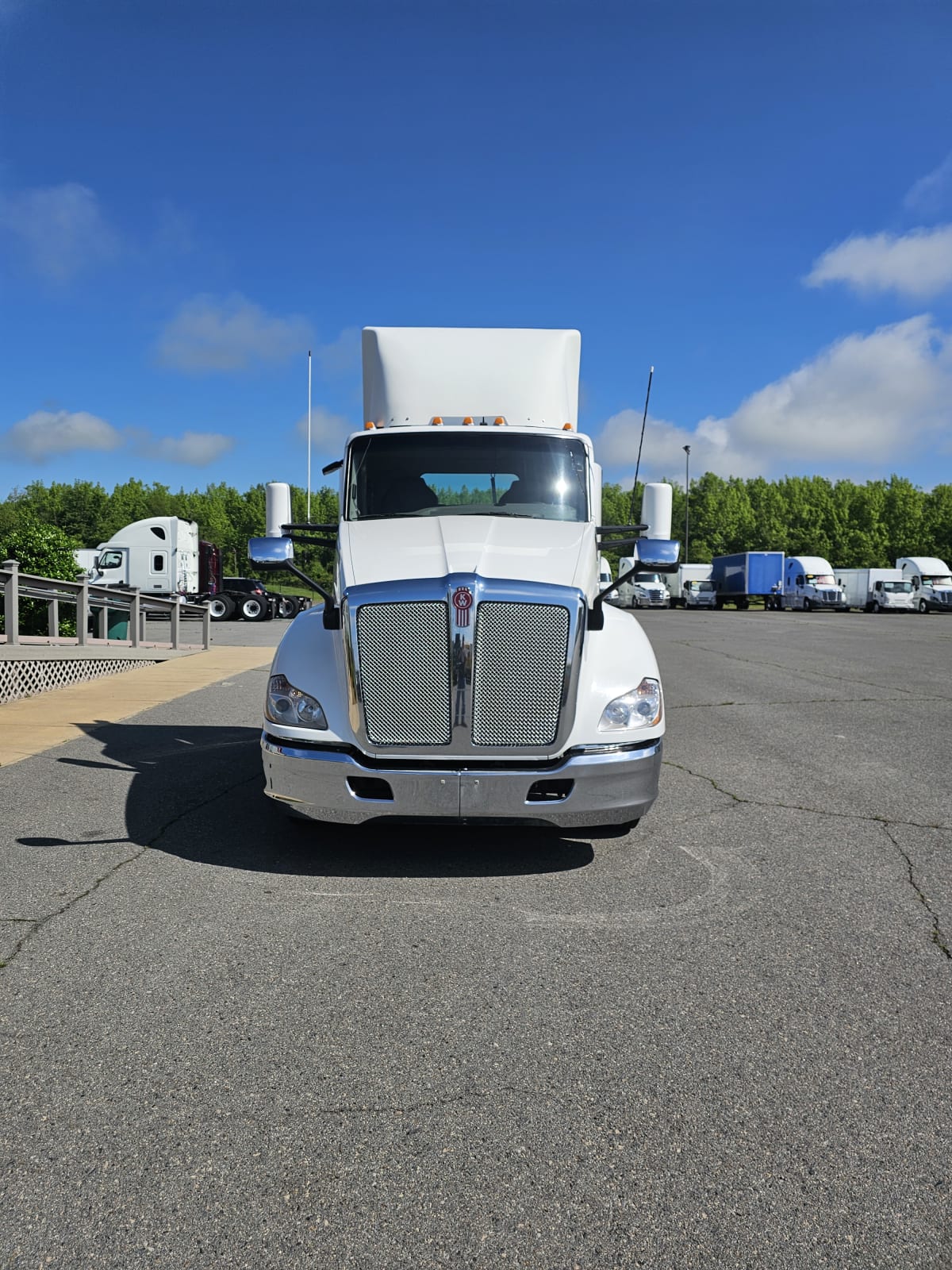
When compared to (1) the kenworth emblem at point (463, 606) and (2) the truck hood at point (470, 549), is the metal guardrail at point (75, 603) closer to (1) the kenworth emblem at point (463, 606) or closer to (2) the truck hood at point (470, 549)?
(2) the truck hood at point (470, 549)

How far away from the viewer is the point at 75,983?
11.1ft

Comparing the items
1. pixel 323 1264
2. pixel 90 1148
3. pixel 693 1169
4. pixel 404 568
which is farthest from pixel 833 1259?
pixel 404 568

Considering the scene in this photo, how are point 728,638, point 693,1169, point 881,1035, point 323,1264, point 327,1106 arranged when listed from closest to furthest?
point 323,1264 → point 693,1169 → point 327,1106 → point 881,1035 → point 728,638

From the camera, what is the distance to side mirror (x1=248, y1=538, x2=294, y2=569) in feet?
19.5

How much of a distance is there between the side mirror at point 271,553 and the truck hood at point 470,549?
1.32 ft

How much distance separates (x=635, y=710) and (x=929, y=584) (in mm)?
55513

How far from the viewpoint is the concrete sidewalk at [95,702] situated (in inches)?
332

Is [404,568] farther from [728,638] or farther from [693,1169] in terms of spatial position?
[728,638]

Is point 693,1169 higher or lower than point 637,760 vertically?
lower

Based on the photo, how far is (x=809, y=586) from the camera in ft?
178

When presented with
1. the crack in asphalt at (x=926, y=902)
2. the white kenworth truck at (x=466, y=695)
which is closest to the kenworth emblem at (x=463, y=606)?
the white kenworth truck at (x=466, y=695)

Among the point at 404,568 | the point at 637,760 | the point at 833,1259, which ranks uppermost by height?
the point at 404,568

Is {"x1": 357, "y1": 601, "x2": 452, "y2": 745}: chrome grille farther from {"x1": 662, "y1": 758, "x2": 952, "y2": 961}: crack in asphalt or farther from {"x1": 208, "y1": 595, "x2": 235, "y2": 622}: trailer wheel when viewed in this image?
{"x1": 208, "y1": 595, "x2": 235, "y2": 622}: trailer wheel

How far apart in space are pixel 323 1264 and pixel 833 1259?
1.08 m
